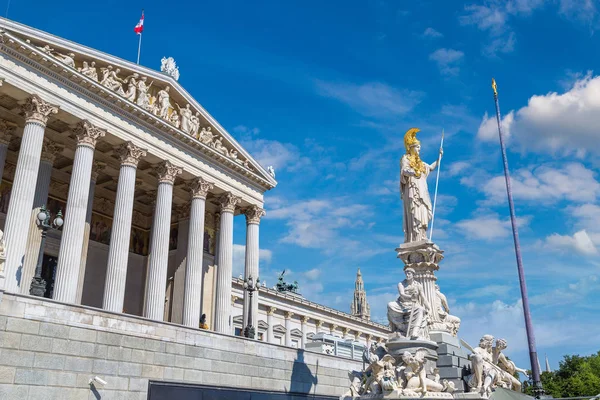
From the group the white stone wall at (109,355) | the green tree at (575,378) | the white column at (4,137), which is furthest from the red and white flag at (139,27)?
the green tree at (575,378)

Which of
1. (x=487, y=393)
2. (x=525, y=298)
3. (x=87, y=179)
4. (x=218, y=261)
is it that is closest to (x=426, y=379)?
(x=487, y=393)

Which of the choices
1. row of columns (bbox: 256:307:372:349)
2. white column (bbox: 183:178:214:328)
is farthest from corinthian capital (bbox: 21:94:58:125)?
row of columns (bbox: 256:307:372:349)

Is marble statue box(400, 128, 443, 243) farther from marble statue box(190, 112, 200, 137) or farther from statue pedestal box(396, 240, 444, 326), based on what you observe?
marble statue box(190, 112, 200, 137)

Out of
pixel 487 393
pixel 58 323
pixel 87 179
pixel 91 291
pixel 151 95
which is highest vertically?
pixel 151 95

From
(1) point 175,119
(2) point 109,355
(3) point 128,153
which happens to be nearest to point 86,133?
(3) point 128,153

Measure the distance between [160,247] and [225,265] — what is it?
20.0 ft

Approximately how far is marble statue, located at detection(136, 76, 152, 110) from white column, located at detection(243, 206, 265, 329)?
10.5 metres

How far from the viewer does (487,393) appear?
1169 cm

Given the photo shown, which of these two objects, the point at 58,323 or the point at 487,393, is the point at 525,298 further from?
the point at 58,323

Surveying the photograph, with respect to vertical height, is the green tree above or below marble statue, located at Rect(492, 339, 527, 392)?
above

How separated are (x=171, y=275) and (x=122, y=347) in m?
16.6

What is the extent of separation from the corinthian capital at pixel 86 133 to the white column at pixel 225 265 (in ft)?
34.5

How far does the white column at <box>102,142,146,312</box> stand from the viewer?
85.8ft

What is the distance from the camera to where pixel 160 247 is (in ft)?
97.0
